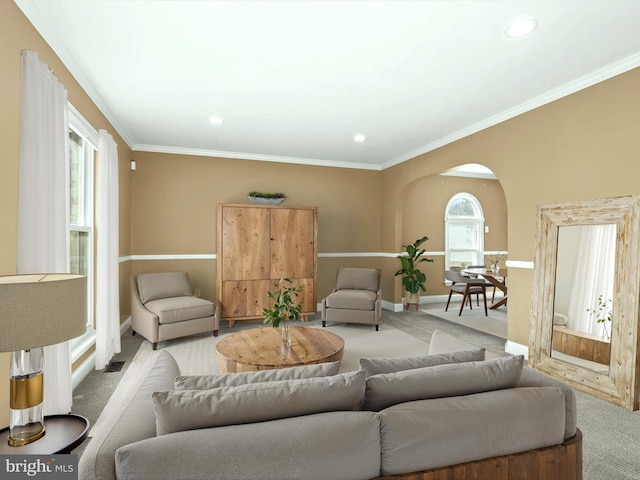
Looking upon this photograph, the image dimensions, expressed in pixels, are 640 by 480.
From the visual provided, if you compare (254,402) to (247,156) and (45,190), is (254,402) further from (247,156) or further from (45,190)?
(247,156)

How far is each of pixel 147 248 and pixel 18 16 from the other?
3.76 m

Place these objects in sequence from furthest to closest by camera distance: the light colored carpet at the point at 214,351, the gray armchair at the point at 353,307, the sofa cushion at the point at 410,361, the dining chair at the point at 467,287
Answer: the dining chair at the point at 467,287 < the gray armchair at the point at 353,307 < the light colored carpet at the point at 214,351 < the sofa cushion at the point at 410,361

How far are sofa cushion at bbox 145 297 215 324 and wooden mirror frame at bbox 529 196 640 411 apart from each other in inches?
148

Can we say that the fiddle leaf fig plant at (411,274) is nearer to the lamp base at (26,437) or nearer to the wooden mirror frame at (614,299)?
the wooden mirror frame at (614,299)

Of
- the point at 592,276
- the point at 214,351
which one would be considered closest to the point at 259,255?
the point at 214,351

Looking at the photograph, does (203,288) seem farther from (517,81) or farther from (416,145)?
(517,81)

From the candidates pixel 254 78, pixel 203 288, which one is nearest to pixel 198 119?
pixel 254 78

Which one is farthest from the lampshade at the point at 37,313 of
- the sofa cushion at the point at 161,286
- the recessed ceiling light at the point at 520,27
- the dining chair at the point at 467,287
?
the dining chair at the point at 467,287

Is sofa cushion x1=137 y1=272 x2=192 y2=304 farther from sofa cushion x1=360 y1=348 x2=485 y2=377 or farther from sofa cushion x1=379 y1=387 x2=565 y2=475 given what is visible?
sofa cushion x1=379 y1=387 x2=565 y2=475

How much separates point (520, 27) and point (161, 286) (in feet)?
15.4

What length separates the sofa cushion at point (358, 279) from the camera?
555cm

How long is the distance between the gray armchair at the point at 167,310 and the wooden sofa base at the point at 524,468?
3612 millimetres

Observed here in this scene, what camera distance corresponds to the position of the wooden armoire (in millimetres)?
5273

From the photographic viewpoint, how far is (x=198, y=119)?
4336 millimetres
